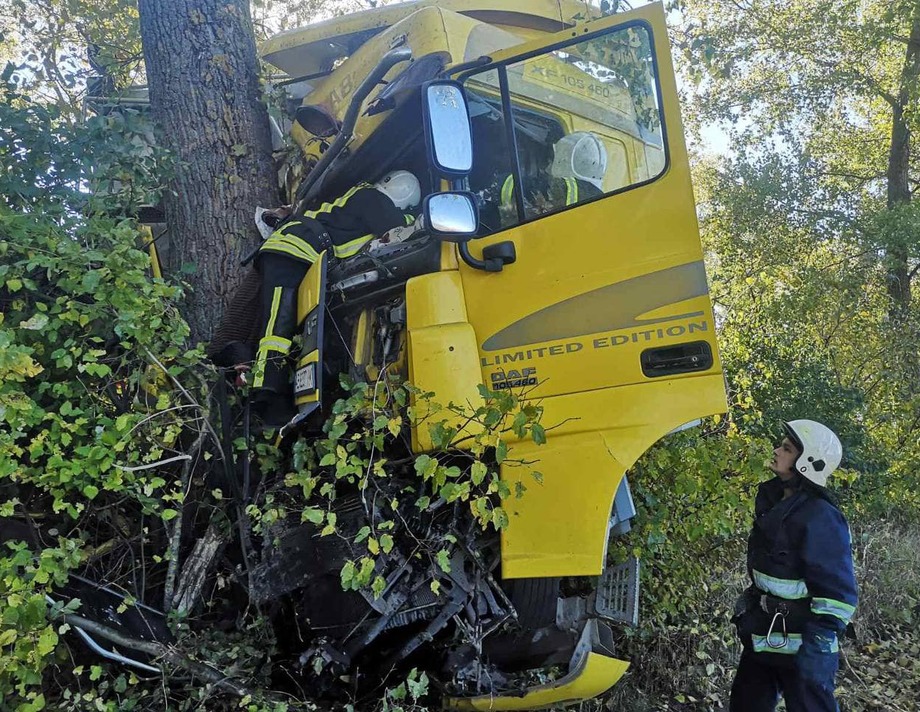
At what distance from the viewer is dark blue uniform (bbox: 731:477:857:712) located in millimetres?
3189

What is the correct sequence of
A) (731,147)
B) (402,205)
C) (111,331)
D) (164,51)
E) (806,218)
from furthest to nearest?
1. (731,147)
2. (806,218)
3. (164,51)
4. (402,205)
5. (111,331)

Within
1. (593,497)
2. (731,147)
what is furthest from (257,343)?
(731,147)

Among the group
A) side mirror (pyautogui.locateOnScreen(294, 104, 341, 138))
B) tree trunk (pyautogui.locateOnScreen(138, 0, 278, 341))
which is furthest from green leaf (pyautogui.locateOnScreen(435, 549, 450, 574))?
side mirror (pyautogui.locateOnScreen(294, 104, 341, 138))

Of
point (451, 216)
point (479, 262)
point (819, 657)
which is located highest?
point (451, 216)

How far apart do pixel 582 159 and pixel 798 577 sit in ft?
6.95

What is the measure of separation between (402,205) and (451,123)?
70 cm

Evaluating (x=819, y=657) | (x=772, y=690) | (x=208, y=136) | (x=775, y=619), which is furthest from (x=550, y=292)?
(x=208, y=136)

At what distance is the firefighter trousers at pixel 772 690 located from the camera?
3.20m

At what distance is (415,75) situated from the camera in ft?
10.8

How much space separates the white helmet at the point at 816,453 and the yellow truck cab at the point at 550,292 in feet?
3.19

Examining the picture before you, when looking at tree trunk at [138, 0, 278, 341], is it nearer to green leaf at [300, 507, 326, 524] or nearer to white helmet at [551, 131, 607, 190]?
green leaf at [300, 507, 326, 524]

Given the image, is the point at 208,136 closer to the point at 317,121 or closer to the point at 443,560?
the point at 317,121

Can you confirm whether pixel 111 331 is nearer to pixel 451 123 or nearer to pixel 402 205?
pixel 402 205

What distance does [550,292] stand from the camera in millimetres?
3002
